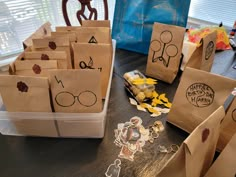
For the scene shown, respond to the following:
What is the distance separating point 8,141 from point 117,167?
396 mm

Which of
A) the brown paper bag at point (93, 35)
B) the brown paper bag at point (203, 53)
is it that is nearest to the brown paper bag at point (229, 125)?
the brown paper bag at point (203, 53)

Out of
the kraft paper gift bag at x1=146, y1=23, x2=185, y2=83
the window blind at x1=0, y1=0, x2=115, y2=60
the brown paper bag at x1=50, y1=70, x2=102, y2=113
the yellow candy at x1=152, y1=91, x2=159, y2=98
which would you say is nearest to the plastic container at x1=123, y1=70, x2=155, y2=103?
the yellow candy at x1=152, y1=91, x2=159, y2=98

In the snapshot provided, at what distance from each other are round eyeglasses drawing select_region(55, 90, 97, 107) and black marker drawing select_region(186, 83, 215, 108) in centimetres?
31

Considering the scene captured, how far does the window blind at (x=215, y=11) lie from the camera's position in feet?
4.48

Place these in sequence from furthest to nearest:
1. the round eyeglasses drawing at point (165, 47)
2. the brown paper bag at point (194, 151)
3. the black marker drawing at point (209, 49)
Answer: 1. the round eyeglasses drawing at point (165, 47)
2. the black marker drawing at point (209, 49)
3. the brown paper bag at point (194, 151)

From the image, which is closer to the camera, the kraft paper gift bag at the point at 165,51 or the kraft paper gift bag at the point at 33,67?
the kraft paper gift bag at the point at 33,67

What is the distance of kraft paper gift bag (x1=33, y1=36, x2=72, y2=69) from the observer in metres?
0.68

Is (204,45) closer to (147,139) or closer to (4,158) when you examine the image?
(147,139)

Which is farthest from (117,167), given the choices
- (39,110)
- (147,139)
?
(39,110)

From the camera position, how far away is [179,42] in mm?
796

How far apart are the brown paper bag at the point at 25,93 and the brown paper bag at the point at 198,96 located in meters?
0.44

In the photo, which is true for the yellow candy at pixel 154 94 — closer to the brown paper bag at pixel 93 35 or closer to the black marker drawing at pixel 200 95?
the black marker drawing at pixel 200 95

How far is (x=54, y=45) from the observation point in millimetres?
693

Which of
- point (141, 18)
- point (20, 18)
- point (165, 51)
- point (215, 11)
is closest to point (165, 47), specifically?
point (165, 51)
